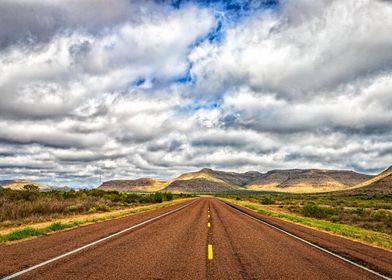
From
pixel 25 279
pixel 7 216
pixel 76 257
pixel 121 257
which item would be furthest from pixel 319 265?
pixel 7 216

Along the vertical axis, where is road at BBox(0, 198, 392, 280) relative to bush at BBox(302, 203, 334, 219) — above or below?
above

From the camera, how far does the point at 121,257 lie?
8.54 m

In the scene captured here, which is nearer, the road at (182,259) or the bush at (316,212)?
the road at (182,259)

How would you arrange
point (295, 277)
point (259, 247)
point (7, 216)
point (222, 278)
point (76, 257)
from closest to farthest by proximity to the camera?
point (222, 278) → point (295, 277) → point (76, 257) → point (259, 247) → point (7, 216)

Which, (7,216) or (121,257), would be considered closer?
(121,257)

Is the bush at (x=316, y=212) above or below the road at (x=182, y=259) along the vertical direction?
below

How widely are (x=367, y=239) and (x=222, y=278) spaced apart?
12.2 meters

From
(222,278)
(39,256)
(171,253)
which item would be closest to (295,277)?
(222,278)

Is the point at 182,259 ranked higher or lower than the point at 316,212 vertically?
higher

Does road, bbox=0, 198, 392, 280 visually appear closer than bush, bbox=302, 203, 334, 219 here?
Yes

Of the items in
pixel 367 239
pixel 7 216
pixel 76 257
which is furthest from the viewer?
pixel 7 216

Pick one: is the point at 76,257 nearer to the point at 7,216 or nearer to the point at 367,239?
the point at 367,239

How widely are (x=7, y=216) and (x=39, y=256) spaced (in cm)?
1460

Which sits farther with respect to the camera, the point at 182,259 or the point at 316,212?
the point at 316,212
